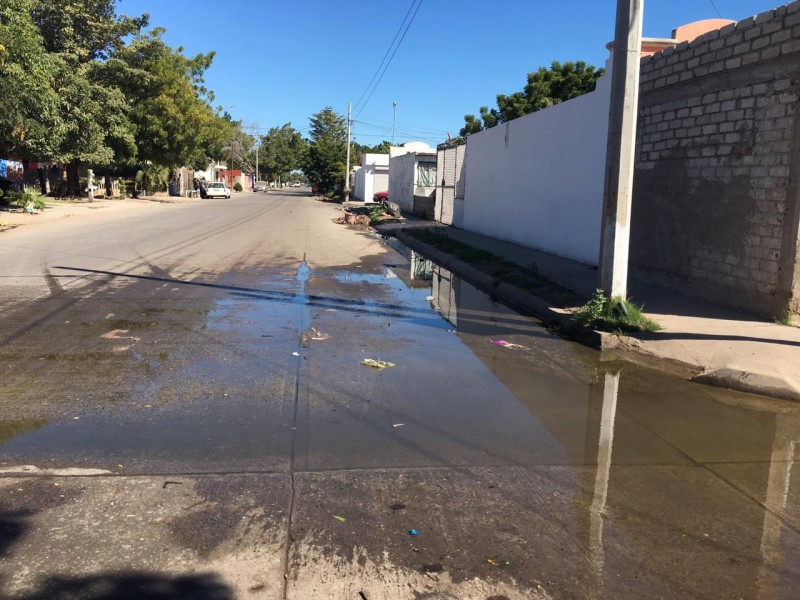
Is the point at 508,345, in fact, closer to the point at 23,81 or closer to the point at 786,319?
the point at 786,319

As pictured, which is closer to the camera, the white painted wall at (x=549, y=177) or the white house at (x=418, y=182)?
the white painted wall at (x=549, y=177)

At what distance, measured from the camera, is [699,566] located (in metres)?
3.55

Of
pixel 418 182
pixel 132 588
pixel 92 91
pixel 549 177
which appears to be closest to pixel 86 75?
pixel 92 91

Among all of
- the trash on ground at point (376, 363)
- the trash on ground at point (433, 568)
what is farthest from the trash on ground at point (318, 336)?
the trash on ground at point (433, 568)

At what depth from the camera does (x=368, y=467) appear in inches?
183

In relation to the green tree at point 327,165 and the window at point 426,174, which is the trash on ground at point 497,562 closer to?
the window at point 426,174

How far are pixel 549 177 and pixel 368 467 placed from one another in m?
13.1

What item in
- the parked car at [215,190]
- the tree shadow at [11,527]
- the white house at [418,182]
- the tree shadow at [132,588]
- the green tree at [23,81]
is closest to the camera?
the tree shadow at [132,588]

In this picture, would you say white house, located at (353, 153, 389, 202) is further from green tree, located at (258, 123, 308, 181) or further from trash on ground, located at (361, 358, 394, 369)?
green tree, located at (258, 123, 308, 181)

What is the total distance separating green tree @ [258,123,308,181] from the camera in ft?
440

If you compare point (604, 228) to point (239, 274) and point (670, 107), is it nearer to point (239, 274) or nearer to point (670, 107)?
point (670, 107)

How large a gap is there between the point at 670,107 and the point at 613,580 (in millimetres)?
9720

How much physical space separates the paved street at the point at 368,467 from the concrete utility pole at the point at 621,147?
1.32 m

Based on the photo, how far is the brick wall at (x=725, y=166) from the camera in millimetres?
8602
